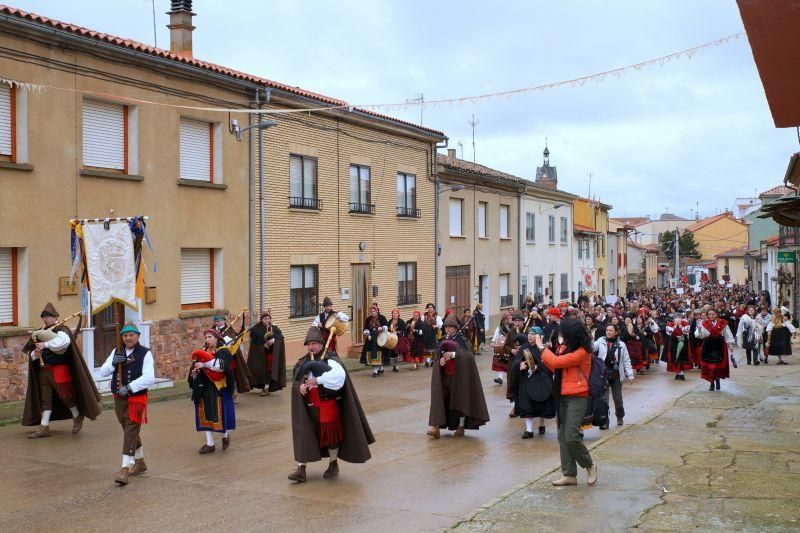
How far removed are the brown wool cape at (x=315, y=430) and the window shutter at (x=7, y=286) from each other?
8.14 metres

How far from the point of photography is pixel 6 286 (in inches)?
614

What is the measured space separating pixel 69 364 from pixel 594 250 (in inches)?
1723

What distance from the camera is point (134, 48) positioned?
57.8 feet

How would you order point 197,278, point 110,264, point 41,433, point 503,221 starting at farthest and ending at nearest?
point 503,221 → point 197,278 → point 110,264 → point 41,433

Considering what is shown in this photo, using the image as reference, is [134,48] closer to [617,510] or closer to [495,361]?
[495,361]

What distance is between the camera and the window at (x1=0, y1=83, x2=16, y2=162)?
50.6ft

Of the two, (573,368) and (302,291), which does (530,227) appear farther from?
(573,368)

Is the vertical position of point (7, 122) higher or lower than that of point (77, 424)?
higher

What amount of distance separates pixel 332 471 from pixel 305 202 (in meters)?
14.6

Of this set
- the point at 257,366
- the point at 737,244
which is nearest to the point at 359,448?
the point at 257,366

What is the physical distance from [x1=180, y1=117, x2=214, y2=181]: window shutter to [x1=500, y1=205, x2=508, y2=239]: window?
1896 centimetres

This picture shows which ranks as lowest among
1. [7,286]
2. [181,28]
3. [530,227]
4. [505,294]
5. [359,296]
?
[505,294]

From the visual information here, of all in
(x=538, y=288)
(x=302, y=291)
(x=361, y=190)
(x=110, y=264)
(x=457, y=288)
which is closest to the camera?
(x=110, y=264)

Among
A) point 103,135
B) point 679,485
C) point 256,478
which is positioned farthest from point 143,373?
point 103,135
